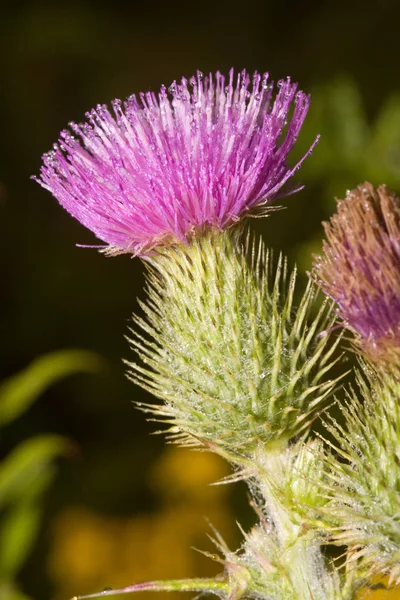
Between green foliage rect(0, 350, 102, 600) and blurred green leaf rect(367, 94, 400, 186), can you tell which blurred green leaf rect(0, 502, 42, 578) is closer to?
green foliage rect(0, 350, 102, 600)

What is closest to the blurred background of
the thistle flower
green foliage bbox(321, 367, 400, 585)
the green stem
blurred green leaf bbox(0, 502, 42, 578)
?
blurred green leaf bbox(0, 502, 42, 578)

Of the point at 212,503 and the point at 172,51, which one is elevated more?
the point at 172,51

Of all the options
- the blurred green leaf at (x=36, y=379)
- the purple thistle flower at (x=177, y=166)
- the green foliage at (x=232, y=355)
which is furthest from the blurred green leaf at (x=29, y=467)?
the purple thistle flower at (x=177, y=166)

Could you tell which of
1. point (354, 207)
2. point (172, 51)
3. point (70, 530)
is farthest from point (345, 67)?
point (354, 207)

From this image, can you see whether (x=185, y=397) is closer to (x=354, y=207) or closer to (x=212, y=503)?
(x=354, y=207)

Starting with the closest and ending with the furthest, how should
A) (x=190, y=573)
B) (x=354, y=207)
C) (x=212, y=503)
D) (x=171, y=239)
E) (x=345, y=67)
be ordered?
(x=354, y=207) < (x=171, y=239) < (x=190, y=573) < (x=212, y=503) < (x=345, y=67)

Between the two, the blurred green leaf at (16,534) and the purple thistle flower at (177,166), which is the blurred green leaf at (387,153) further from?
the blurred green leaf at (16,534)

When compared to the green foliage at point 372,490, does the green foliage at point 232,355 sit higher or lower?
higher

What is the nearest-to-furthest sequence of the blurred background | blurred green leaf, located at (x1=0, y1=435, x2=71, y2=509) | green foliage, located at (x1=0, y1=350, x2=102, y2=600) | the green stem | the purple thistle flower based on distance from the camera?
1. the green stem
2. the purple thistle flower
3. blurred green leaf, located at (x1=0, y1=435, x2=71, y2=509)
4. green foliage, located at (x1=0, y1=350, x2=102, y2=600)
5. the blurred background
